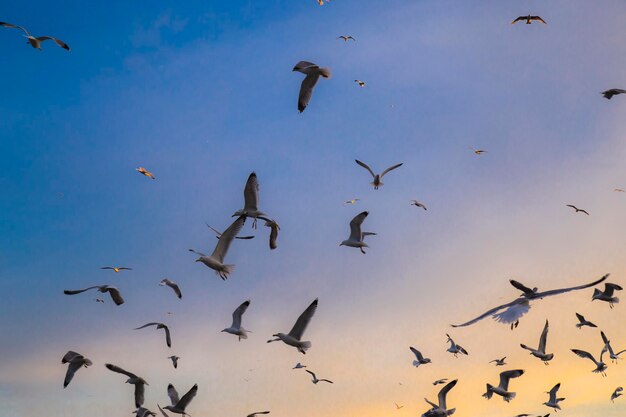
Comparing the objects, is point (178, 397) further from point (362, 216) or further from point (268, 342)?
point (362, 216)

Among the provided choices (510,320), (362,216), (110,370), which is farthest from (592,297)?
(110,370)

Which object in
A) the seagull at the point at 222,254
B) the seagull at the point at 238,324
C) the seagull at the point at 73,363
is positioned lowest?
the seagull at the point at 73,363

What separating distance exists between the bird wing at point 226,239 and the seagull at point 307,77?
4153 millimetres

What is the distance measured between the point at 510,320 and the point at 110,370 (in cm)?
1377

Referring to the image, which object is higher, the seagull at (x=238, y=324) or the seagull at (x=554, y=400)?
the seagull at (x=238, y=324)

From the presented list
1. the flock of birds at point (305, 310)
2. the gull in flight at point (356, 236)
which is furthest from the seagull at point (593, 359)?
the gull in flight at point (356, 236)

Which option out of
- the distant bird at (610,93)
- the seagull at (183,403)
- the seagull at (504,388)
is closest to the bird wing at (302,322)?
the seagull at (183,403)

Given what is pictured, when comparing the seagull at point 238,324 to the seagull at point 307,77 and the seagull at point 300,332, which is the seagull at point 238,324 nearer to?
the seagull at point 300,332

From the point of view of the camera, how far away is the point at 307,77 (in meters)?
23.2

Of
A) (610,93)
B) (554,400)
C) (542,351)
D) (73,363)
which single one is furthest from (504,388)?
(73,363)

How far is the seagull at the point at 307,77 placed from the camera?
73.8 feet

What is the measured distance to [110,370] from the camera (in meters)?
25.1

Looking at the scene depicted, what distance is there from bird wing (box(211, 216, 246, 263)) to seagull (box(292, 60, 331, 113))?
4153 millimetres

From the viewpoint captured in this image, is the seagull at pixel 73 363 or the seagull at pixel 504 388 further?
the seagull at pixel 504 388
